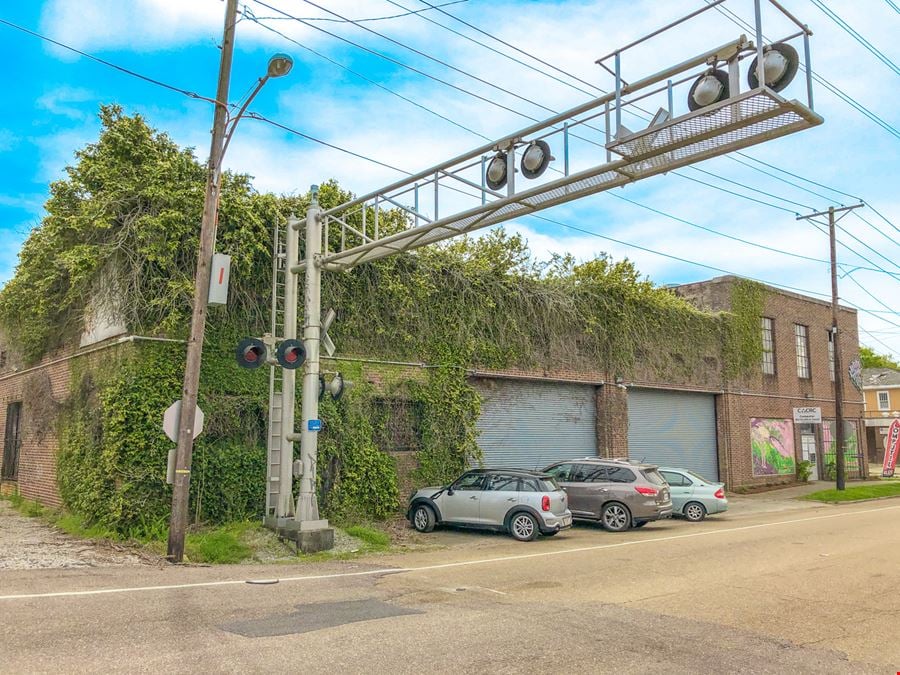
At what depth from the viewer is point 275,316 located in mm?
15070

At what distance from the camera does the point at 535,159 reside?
417 inches

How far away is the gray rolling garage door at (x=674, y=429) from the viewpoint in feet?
84.0

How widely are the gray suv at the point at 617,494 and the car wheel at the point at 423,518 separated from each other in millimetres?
3592

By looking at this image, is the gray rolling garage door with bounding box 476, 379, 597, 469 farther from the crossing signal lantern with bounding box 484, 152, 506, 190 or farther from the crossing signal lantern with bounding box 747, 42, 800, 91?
the crossing signal lantern with bounding box 747, 42, 800, 91

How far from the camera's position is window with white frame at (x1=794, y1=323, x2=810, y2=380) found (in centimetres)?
3384

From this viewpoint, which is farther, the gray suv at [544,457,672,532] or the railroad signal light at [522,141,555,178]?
the gray suv at [544,457,672,532]

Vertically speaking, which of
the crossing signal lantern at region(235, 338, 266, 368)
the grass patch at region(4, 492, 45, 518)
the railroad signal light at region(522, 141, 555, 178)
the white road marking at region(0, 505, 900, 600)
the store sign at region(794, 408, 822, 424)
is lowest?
the white road marking at region(0, 505, 900, 600)

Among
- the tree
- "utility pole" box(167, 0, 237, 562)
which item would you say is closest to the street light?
"utility pole" box(167, 0, 237, 562)

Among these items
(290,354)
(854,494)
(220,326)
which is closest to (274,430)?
(290,354)

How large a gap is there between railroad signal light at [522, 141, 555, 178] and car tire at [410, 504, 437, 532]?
8537 mm

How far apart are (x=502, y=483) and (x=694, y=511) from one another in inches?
277

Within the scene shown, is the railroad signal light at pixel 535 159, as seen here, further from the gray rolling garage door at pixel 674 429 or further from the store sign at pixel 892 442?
the store sign at pixel 892 442

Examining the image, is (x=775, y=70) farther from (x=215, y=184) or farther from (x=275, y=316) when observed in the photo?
(x=275, y=316)

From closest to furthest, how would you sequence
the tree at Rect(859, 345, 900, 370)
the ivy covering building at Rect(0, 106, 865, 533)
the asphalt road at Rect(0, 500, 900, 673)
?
the asphalt road at Rect(0, 500, 900, 673) → the ivy covering building at Rect(0, 106, 865, 533) → the tree at Rect(859, 345, 900, 370)
